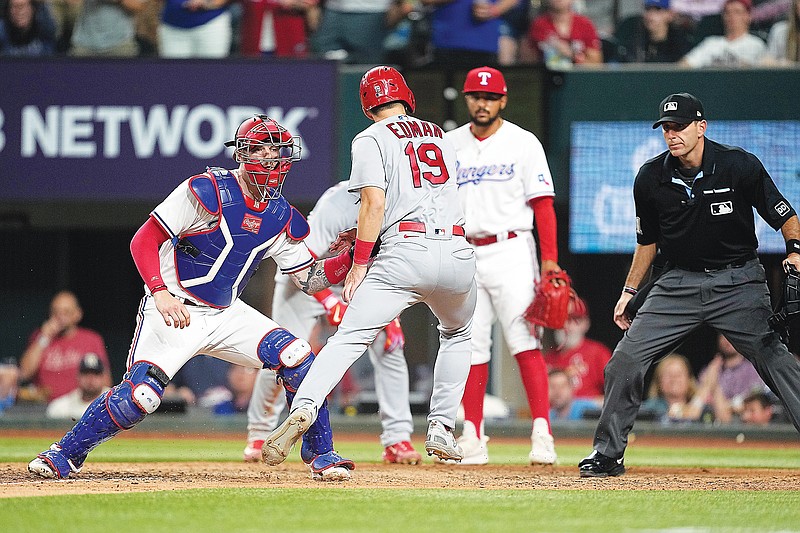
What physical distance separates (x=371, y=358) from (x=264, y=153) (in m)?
1.84

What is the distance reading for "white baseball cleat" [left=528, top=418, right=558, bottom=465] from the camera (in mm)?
6887

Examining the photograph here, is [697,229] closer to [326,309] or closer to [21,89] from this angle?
[326,309]

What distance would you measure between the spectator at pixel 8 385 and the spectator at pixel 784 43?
26.6 feet

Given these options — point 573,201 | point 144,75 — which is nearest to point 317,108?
point 144,75

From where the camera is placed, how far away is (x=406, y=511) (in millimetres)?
4547

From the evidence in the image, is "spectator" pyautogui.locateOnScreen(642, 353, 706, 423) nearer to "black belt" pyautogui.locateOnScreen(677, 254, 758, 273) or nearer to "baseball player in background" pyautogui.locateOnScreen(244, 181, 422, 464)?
"baseball player in background" pyautogui.locateOnScreen(244, 181, 422, 464)

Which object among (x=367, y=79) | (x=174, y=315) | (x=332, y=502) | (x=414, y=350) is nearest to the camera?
(x=332, y=502)

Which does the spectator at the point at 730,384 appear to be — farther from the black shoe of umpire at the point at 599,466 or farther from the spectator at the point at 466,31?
the black shoe of umpire at the point at 599,466

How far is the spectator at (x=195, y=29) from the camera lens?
11430 millimetres

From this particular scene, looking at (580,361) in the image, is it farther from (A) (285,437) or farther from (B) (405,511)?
(B) (405,511)

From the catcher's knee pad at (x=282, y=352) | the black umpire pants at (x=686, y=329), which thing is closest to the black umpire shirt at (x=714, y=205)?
the black umpire pants at (x=686, y=329)

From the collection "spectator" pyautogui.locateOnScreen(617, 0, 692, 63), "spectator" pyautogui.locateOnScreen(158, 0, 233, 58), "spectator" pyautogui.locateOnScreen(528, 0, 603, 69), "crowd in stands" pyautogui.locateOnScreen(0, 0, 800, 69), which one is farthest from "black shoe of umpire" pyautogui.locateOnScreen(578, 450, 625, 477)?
"spectator" pyautogui.locateOnScreen(158, 0, 233, 58)

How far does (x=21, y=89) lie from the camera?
11453 mm

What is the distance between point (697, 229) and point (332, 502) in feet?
8.03
